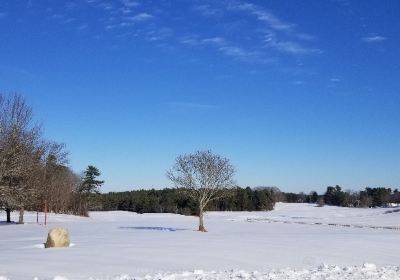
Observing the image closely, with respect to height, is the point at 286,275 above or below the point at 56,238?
below

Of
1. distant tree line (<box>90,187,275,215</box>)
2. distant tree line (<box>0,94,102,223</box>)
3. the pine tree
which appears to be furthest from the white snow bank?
distant tree line (<box>90,187,275,215</box>)

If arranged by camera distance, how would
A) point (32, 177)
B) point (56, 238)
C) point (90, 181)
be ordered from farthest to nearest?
point (90, 181) → point (32, 177) → point (56, 238)

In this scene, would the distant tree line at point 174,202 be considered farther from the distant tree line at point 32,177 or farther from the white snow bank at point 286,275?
the white snow bank at point 286,275

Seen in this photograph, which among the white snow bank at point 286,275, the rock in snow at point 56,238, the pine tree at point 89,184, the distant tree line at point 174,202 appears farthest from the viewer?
the distant tree line at point 174,202

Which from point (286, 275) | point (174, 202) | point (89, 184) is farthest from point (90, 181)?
point (286, 275)

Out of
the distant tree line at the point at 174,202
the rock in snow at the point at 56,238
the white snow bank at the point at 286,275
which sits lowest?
the white snow bank at the point at 286,275

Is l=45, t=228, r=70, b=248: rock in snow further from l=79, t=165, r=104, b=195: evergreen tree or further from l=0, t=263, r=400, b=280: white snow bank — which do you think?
l=79, t=165, r=104, b=195: evergreen tree

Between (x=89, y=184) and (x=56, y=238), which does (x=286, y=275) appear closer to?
(x=56, y=238)

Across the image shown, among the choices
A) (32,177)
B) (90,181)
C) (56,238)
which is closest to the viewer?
(56,238)

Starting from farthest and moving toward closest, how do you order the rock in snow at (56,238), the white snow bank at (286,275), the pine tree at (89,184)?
the pine tree at (89,184)
the rock in snow at (56,238)
the white snow bank at (286,275)

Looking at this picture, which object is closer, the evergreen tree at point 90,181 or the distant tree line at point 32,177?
the distant tree line at point 32,177

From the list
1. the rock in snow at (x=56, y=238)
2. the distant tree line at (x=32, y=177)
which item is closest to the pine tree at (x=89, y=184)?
the distant tree line at (x=32, y=177)

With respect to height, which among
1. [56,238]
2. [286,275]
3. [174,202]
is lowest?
[286,275]

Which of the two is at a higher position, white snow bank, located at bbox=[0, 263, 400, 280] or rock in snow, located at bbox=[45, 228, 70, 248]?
rock in snow, located at bbox=[45, 228, 70, 248]
